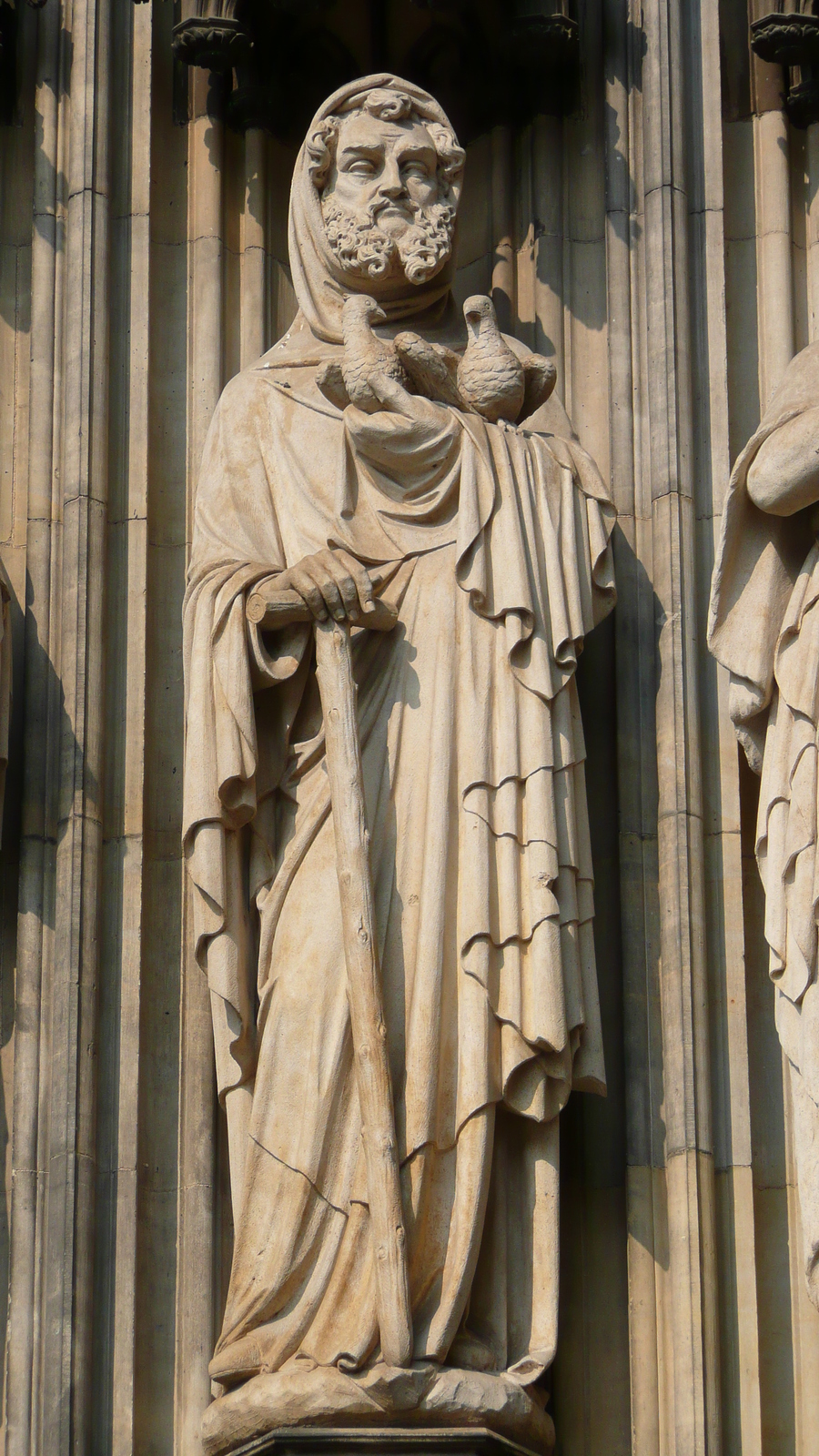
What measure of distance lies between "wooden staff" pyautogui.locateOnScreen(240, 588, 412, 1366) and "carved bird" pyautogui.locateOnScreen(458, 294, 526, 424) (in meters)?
0.67

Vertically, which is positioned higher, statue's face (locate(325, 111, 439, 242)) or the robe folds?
statue's face (locate(325, 111, 439, 242))

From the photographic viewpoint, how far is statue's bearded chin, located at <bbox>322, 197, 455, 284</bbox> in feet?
29.9

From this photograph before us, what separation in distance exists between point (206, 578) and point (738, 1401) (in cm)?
237

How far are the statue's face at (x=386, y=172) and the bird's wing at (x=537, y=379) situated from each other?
0.51 m

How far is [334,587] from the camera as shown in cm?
849

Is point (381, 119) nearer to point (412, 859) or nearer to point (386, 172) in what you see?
point (386, 172)

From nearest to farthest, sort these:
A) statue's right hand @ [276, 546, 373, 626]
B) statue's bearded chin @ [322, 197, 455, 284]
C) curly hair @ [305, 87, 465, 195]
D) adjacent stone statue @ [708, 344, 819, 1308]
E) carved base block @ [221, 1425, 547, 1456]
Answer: carved base block @ [221, 1425, 547, 1456] → adjacent stone statue @ [708, 344, 819, 1308] → statue's right hand @ [276, 546, 373, 626] → statue's bearded chin @ [322, 197, 455, 284] → curly hair @ [305, 87, 465, 195]

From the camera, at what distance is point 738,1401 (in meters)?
8.40

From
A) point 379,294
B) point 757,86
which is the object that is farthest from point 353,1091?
point 757,86

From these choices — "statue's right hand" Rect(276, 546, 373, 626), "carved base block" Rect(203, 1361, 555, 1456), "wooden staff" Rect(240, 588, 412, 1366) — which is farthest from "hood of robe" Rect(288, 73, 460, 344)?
"carved base block" Rect(203, 1361, 555, 1456)

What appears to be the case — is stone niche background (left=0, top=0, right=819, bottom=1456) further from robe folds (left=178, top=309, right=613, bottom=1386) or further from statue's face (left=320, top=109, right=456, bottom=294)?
statue's face (left=320, top=109, right=456, bottom=294)

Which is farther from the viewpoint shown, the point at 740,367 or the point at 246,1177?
the point at 740,367

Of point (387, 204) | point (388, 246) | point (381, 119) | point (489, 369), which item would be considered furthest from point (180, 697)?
point (381, 119)

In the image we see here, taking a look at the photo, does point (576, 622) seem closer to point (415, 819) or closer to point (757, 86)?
point (415, 819)
